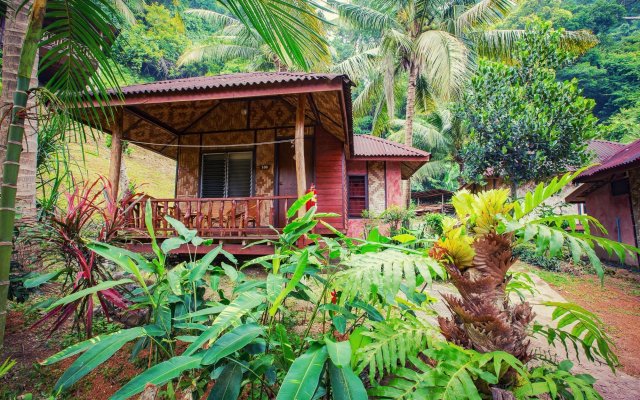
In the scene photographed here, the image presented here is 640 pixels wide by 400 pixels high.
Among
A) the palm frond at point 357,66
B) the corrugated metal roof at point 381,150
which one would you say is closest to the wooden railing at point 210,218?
the corrugated metal roof at point 381,150

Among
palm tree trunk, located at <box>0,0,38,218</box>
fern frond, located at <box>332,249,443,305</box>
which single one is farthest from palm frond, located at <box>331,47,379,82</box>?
fern frond, located at <box>332,249,443,305</box>

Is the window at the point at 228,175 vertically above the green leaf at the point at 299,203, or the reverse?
the window at the point at 228,175

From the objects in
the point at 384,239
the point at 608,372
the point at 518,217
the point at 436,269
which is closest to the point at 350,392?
the point at 436,269

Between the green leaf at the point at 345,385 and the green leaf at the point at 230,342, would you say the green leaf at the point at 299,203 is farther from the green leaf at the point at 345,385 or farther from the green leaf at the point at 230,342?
the green leaf at the point at 345,385

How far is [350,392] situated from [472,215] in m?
1.36

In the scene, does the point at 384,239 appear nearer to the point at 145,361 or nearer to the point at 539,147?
the point at 145,361

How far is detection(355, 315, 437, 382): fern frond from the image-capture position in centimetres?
154

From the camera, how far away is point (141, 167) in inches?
752

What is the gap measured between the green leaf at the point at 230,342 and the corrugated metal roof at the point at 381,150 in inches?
411

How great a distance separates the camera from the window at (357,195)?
12250 mm

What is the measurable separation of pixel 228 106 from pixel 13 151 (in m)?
7.66

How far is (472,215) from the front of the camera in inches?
80.6

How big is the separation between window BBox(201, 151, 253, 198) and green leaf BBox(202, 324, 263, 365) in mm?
7221

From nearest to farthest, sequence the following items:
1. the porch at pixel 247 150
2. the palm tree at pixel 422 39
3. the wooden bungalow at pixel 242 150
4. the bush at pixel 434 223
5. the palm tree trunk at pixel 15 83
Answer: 1. the palm tree trunk at pixel 15 83
2. the wooden bungalow at pixel 242 150
3. the porch at pixel 247 150
4. the bush at pixel 434 223
5. the palm tree at pixel 422 39
